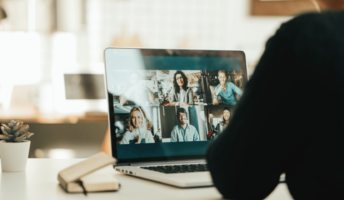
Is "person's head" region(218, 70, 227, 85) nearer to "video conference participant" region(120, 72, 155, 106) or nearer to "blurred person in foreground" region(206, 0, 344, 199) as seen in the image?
"video conference participant" region(120, 72, 155, 106)

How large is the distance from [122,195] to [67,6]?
1.70 metres

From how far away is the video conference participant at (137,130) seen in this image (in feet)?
2.19

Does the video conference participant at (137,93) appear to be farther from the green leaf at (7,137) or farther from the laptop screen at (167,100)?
the green leaf at (7,137)

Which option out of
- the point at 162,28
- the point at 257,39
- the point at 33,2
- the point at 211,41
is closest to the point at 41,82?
the point at 33,2

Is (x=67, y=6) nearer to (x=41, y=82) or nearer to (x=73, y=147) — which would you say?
(x=41, y=82)

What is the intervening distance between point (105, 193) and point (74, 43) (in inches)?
62.9

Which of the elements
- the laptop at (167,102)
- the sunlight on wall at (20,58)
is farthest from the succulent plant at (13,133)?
the sunlight on wall at (20,58)

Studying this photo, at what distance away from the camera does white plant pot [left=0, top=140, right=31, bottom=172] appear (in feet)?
2.07

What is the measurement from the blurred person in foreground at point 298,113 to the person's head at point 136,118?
32 centimetres

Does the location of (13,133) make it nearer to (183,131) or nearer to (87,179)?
(87,179)

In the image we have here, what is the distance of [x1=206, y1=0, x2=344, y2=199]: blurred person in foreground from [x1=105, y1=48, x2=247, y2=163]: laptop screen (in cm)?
31

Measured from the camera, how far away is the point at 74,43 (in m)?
1.93

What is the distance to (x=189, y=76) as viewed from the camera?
74 cm

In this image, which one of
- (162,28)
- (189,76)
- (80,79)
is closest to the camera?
(189,76)
